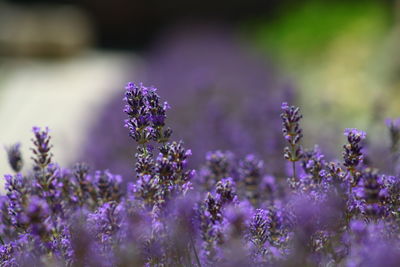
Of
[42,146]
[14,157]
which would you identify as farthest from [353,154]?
[14,157]

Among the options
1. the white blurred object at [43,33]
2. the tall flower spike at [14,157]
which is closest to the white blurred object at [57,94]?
the white blurred object at [43,33]

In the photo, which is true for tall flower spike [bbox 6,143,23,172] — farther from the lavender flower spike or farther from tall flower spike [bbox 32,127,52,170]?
the lavender flower spike

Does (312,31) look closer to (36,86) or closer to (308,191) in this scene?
(36,86)

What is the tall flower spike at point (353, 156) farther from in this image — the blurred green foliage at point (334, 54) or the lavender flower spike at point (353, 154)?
the blurred green foliage at point (334, 54)

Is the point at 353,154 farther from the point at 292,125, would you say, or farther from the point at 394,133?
the point at 394,133

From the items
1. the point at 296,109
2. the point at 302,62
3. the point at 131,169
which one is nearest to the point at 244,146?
the point at 131,169

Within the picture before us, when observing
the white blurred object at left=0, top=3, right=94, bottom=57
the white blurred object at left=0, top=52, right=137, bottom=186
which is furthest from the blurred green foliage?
the white blurred object at left=0, top=3, right=94, bottom=57

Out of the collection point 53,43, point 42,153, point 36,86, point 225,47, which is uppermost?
point 53,43
